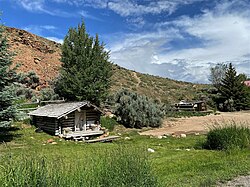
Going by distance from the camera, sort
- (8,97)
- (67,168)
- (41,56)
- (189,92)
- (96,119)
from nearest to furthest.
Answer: (67,168) → (8,97) → (96,119) → (41,56) → (189,92)

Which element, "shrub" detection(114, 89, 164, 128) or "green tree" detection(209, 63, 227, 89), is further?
"green tree" detection(209, 63, 227, 89)

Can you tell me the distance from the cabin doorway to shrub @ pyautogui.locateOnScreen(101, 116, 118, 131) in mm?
2703

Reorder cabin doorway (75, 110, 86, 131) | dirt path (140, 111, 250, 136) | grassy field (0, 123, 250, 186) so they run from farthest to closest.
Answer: dirt path (140, 111, 250, 136)
cabin doorway (75, 110, 86, 131)
grassy field (0, 123, 250, 186)

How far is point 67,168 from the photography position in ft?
13.0

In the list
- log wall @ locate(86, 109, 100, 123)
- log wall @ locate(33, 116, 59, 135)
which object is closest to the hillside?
log wall @ locate(86, 109, 100, 123)

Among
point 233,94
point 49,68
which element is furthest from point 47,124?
point 233,94

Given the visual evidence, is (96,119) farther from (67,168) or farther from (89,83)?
(67,168)

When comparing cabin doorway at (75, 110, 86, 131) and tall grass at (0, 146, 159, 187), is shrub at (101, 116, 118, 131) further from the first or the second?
tall grass at (0, 146, 159, 187)

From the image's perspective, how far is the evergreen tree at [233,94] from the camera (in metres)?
40.3

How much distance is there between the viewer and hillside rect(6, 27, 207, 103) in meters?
41.1

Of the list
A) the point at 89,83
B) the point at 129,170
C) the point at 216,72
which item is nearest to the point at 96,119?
the point at 89,83

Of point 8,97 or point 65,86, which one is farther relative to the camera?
point 65,86

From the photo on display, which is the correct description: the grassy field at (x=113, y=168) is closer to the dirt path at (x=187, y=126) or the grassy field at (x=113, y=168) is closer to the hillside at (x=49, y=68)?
the dirt path at (x=187, y=126)

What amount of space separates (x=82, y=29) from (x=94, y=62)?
3.10 metres
